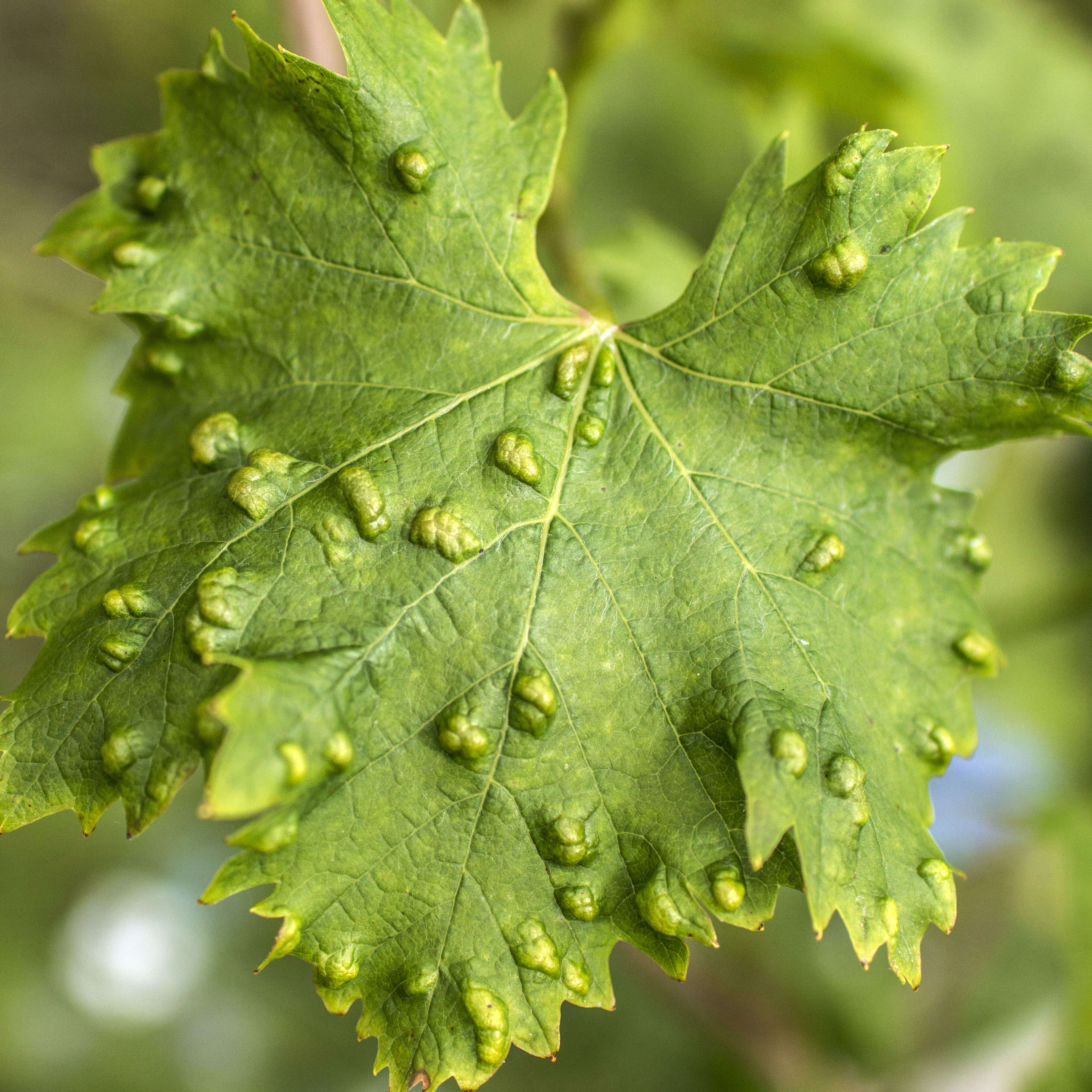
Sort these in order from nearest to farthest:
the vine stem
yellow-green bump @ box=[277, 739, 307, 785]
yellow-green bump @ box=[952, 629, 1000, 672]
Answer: yellow-green bump @ box=[277, 739, 307, 785] < yellow-green bump @ box=[952, 629, 1000, 672] < the vine stem

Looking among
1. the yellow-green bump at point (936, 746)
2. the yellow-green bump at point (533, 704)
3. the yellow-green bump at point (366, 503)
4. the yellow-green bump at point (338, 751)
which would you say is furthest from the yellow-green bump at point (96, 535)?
the yellow-green bump at point (936, 746)

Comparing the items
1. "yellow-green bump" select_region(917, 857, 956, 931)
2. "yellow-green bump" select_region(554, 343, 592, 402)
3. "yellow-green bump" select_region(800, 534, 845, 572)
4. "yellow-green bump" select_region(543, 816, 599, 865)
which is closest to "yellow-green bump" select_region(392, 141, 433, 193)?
"yellow-green bump" select_region(554, 343, 592, 402)

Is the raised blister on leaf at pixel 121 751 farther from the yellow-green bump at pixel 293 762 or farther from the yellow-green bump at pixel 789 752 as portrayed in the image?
the yellow-green bump at pixel 789 752

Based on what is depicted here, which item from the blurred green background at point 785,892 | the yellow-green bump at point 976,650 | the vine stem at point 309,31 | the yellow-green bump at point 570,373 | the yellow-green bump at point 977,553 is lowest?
the blurred green background at point 785,892

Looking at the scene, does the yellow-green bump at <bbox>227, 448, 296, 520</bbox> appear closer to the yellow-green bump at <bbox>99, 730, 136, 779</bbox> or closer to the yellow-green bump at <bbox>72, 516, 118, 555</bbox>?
the yellow-green bump at <bbox>72, 516, 118, 555</bbox>

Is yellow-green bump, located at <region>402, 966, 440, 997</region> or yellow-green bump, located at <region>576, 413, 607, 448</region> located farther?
yellow-green bump, located at <region>576, 413, 607, 448</region>

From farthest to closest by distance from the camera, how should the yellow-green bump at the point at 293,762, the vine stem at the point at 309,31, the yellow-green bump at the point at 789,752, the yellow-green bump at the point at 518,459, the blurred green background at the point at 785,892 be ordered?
the blurred green background at the point at 785,892
the vine stem at the point at 309,31
the yellow-green bump at the point at 518,459
the yellow-green bump at the point at 789,752
the yellow-green bump at the point at 293,762

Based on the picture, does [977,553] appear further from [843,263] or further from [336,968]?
[336,968]
